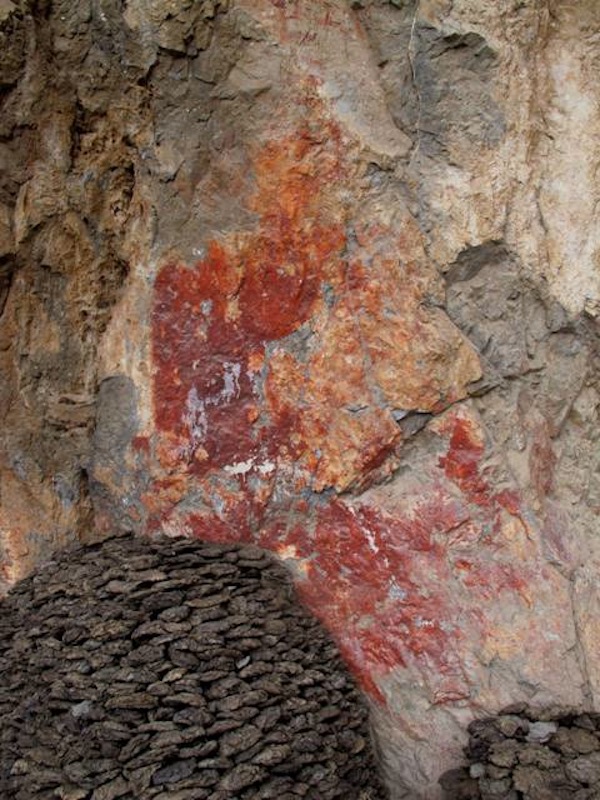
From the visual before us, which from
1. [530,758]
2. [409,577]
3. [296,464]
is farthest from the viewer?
[296,464]

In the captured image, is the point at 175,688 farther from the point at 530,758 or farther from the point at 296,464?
the point at 530,758

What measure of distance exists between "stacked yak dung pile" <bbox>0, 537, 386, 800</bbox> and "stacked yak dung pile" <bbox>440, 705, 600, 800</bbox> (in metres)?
0.56

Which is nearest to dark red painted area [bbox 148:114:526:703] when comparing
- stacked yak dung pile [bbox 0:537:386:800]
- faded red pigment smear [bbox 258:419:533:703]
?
faded red pigment smear [bbox 258:419:533:703]

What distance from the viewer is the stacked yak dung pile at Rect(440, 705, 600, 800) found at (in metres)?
3.76

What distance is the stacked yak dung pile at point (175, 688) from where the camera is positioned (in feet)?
12.4

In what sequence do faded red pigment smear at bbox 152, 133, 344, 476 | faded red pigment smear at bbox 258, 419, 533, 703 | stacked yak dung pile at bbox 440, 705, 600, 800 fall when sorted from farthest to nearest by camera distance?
faded red pigment smear at bbox 152, 133, 344, 476 < faded red pigment smear at bbox 258, 419, 533, 703 < stacked yak dung pile at bbox 440, 705, 600, 800

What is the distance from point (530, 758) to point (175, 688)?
1643 millimetres

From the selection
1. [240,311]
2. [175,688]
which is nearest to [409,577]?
[175,688]

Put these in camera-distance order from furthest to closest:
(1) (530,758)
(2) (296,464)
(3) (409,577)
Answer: (2) (296,464) → (3) (409,577) → (1) (530,758)

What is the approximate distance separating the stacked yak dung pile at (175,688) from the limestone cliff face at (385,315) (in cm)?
28

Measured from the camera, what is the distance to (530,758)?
3867 mm

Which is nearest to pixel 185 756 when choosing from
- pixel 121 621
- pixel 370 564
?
pixel 121 621

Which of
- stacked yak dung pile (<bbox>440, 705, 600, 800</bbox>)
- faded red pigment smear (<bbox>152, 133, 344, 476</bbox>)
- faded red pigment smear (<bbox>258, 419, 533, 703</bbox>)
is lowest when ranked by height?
stacked yak dung pile (<bbox>440, 705, 600, 800</bbox>)

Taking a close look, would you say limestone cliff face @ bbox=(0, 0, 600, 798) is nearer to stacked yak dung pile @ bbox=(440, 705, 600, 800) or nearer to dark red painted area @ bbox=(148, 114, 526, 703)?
dark red painted area @ bbox=(148, 114, 526, 703)
